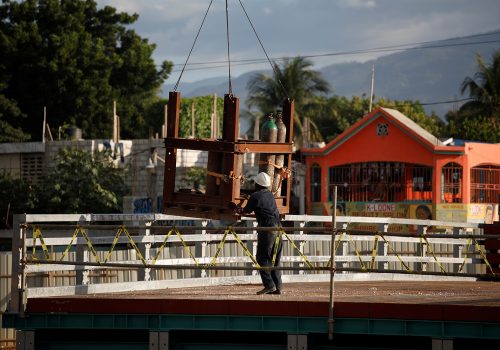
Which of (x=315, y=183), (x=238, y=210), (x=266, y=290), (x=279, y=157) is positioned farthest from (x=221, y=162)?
(x=315, y=183)

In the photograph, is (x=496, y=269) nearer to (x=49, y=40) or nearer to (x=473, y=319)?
(x=473, y=319)

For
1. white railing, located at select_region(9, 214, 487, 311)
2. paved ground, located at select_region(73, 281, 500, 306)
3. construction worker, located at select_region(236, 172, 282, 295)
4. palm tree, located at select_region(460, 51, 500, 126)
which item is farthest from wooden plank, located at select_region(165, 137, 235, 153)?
palm tree, located at select_region(460, 51, 500, 126)

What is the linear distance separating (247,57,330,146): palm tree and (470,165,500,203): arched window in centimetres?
3381

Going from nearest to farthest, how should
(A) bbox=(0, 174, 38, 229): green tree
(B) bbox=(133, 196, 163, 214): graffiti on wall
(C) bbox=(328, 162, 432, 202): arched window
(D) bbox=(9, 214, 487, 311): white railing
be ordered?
1. (D) bbox=(9, 214, 487, 311): white railing
2. (B) bbox=(133, 196, 163, 214): graffiti on wall
3. (C) bbox=(328, 162, 432, 202): arched window
4. (A) bbox=(0, 174, 38, 229): green tree

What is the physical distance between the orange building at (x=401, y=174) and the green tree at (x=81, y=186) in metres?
8.56

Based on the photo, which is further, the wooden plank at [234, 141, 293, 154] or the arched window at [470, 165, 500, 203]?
the arched window at [470, 165, 500, 203]

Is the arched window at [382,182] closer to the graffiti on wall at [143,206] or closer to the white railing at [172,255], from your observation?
the graffiti on wall at [143,206]

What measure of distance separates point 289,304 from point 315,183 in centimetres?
3259

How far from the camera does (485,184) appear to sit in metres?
44.1

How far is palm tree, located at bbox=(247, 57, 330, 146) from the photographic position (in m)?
79.1

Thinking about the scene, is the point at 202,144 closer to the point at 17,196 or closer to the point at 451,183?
the point at 451,183

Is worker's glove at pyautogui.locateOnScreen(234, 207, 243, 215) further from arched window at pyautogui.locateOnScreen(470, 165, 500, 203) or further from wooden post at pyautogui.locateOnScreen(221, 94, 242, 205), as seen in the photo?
arched window at pyautogui.locateOnScreen(470, 165, 500, 203)

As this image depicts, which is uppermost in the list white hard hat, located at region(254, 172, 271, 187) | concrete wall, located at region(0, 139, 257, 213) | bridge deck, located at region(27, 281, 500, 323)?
concrete wall, located at region(0, 139, 257, 213)

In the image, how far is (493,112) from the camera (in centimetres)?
7019
